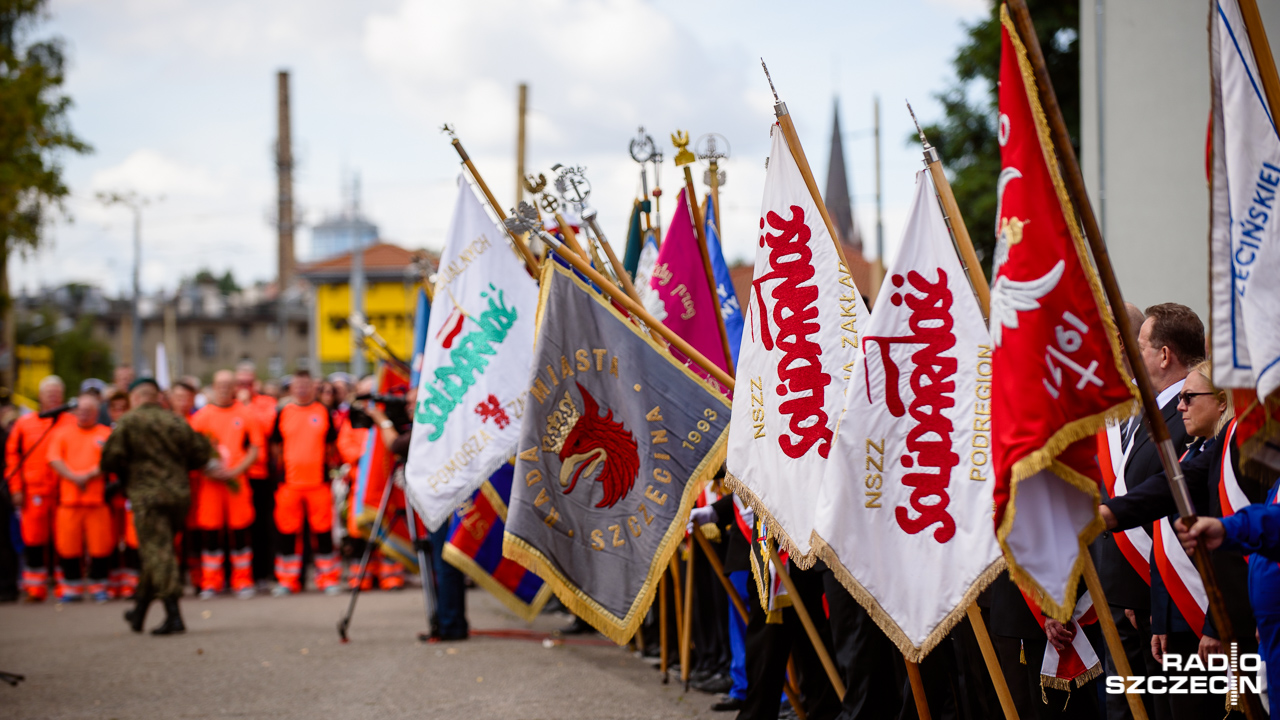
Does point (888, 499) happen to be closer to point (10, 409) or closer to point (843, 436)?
point (843, 436)

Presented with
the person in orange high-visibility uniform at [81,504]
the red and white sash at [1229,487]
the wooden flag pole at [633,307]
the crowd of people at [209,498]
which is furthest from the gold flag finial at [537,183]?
the person in orange high-visibility uniform at [81,504]

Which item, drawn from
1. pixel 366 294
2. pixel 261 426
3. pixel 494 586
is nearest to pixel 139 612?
pixel 261 426

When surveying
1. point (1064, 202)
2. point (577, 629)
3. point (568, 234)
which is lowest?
point (577, 629)

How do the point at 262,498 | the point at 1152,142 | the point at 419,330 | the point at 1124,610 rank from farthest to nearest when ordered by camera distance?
the point at 262,498 < the point at 1152,142 < the point at 419,330 < the point at 1124,610

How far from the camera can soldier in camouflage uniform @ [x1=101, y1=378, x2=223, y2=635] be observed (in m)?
9.02

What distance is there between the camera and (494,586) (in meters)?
7.59

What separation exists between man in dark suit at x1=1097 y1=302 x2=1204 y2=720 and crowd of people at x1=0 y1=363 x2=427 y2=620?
27.4 feet

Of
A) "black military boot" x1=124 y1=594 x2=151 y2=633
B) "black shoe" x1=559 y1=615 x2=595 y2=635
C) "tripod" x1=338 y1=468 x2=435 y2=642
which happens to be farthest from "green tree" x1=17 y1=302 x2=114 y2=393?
"black shoe" x1=559 y1=615 x2=595 y2=635

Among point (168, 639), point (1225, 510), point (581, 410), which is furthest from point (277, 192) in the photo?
point (1225, 510)

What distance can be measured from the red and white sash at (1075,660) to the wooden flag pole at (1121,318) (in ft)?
3.22

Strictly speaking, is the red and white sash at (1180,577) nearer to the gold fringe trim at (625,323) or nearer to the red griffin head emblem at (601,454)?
the gold fringe trim at (625,323)

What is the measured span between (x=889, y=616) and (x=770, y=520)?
2.53 feet

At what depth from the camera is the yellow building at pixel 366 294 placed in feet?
190

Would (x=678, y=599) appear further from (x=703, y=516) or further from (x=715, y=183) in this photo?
(x=715, y=183)
